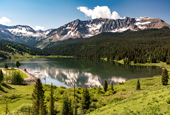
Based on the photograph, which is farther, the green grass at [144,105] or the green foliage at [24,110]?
the green foliage at [24,110]

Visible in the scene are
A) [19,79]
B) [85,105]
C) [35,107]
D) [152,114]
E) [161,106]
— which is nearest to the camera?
[152,114]

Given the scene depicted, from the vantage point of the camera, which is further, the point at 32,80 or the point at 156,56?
the point at 156,56

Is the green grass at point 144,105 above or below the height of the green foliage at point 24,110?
above

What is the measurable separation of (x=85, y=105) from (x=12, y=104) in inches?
1132

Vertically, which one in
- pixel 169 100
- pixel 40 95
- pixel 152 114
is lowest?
pixel 40 95

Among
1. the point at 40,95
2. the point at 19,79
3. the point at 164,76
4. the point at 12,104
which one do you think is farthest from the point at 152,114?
the point at 19,79

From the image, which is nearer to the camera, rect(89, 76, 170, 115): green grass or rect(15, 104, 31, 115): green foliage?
rect(89, 76, 170, 115): green grass

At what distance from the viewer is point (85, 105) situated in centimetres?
3938

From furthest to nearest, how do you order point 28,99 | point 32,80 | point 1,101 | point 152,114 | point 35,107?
point 32,80 < point 28,99 < point 1,101 < point 35,107 < point 152,114

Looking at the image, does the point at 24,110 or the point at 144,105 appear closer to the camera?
the point at 144,105

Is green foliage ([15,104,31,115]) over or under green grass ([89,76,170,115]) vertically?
under

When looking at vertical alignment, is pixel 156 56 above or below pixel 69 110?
above

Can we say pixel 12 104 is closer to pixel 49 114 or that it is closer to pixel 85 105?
pixel 49 114

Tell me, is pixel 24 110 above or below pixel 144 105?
below
